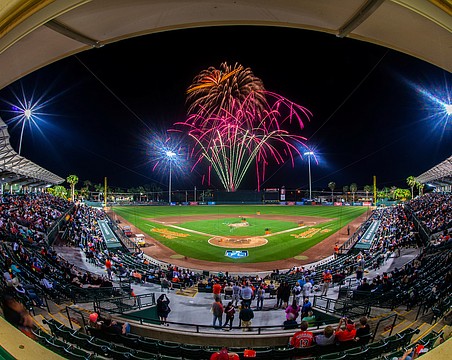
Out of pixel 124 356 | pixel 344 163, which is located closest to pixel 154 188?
pixel 344 163

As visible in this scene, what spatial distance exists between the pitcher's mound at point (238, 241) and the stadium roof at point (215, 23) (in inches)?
1086

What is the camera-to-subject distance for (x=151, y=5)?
3.03 m

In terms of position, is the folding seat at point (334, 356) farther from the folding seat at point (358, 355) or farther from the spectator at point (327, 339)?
the spectator at point (327, 339)

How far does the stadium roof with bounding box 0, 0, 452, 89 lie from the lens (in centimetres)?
268

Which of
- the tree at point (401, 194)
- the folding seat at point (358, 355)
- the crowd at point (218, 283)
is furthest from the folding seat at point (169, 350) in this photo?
the tree at point (401, 194)

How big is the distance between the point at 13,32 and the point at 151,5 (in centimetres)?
148

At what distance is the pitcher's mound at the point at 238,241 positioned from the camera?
30.2 meters

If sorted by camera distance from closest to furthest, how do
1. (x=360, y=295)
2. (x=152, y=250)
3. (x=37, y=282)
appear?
(x=37, y=282) → (x=360, y=295) → (x=152, y=250)

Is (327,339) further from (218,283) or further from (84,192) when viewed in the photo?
(84,192)

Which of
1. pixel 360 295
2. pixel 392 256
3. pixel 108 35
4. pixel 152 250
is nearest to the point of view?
pixel 108 35

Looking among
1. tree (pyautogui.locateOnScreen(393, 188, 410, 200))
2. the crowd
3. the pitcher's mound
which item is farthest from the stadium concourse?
tree (pyautogui.locateOnScreen(393, 188, 410, 200))

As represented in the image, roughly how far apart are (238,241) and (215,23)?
3022cm

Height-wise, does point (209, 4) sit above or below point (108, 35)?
above

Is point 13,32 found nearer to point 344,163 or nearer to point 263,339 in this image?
point 263,339
